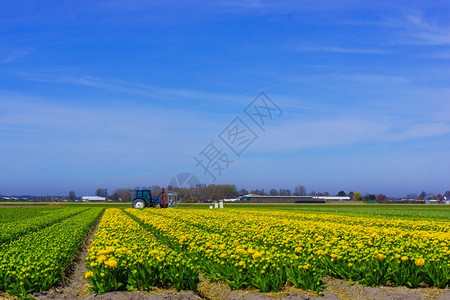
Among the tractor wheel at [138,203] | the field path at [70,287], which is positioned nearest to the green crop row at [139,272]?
the field path at [70,287]

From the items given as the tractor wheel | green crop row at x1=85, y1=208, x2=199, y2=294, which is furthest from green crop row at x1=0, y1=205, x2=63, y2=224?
green crop row at x1=85, y1=208, x2=199, y2=294

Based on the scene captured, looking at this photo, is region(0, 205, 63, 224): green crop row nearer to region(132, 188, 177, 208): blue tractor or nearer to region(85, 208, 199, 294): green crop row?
region(132, 188, 177, 208): blue tractor

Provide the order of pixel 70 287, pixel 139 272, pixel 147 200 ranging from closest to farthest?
pixel 139 272, pixel 70 287, pixel 147 200

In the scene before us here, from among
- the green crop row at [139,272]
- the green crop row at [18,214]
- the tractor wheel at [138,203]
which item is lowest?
the green crop row at [139,272]

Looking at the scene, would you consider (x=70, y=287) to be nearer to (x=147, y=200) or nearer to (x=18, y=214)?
(x=18, y=214)

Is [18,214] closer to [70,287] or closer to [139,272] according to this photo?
[70,287]

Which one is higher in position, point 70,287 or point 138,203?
point 138,203

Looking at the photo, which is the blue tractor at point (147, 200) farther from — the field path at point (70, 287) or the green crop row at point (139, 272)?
the green crop row at point (139, 272)

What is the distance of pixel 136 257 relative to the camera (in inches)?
363

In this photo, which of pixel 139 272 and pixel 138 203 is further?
pixel 138 203

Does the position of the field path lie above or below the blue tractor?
below

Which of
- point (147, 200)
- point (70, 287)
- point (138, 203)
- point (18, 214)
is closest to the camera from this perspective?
point (70, 287)

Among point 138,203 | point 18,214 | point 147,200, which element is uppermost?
point 147,200

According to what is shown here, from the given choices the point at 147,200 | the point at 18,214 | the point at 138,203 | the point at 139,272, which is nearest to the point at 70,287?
the point at 139,272
